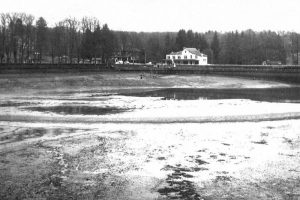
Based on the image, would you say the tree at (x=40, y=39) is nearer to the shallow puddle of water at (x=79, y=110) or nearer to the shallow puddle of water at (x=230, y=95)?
the shallow puddle of water at (x=230, y=95)

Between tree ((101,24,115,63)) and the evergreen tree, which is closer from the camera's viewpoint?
the evergreen tree

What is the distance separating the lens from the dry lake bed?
42.8ft

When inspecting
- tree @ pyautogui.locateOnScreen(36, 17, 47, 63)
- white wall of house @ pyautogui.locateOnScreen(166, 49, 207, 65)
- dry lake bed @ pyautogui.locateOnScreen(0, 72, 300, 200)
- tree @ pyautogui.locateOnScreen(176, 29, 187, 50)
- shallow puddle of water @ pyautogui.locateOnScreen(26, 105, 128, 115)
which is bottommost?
dry lake bed @ pyautogui.locateOnScreen(0, 72, 300, 200)

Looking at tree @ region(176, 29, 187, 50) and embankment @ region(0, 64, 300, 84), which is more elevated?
tree @ region(176, 29, 187, 50)

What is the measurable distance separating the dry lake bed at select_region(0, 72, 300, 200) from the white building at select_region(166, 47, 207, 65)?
113029mm

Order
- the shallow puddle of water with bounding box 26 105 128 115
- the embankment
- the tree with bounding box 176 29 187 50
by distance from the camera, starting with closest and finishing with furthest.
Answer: the shallow puddle of water with bounding box 26 105 128 115 < the embankment < the tree with bounding box 176 29 187 50

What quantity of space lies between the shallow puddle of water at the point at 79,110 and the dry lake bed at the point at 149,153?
0.08 metres

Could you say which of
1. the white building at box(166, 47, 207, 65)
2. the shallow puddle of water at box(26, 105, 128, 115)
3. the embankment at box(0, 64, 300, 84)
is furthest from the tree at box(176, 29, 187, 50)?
the shallow puddle of water at box(26, 105, 128, 115)

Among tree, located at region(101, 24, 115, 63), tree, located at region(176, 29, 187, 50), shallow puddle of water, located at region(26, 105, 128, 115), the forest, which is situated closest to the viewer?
shallow puddle of water, located at region(26, 105, 128, 115)

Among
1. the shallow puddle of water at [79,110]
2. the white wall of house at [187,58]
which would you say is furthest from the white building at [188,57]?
the shallow puddle of water at [79,110]

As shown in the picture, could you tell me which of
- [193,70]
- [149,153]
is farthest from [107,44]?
[149,153]

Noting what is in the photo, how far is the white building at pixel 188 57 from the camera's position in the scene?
14625 centimetres

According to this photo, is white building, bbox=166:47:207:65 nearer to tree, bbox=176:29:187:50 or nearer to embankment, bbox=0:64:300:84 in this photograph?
tree, bbox=176:29:187:50

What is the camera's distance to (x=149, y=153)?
18172mm
